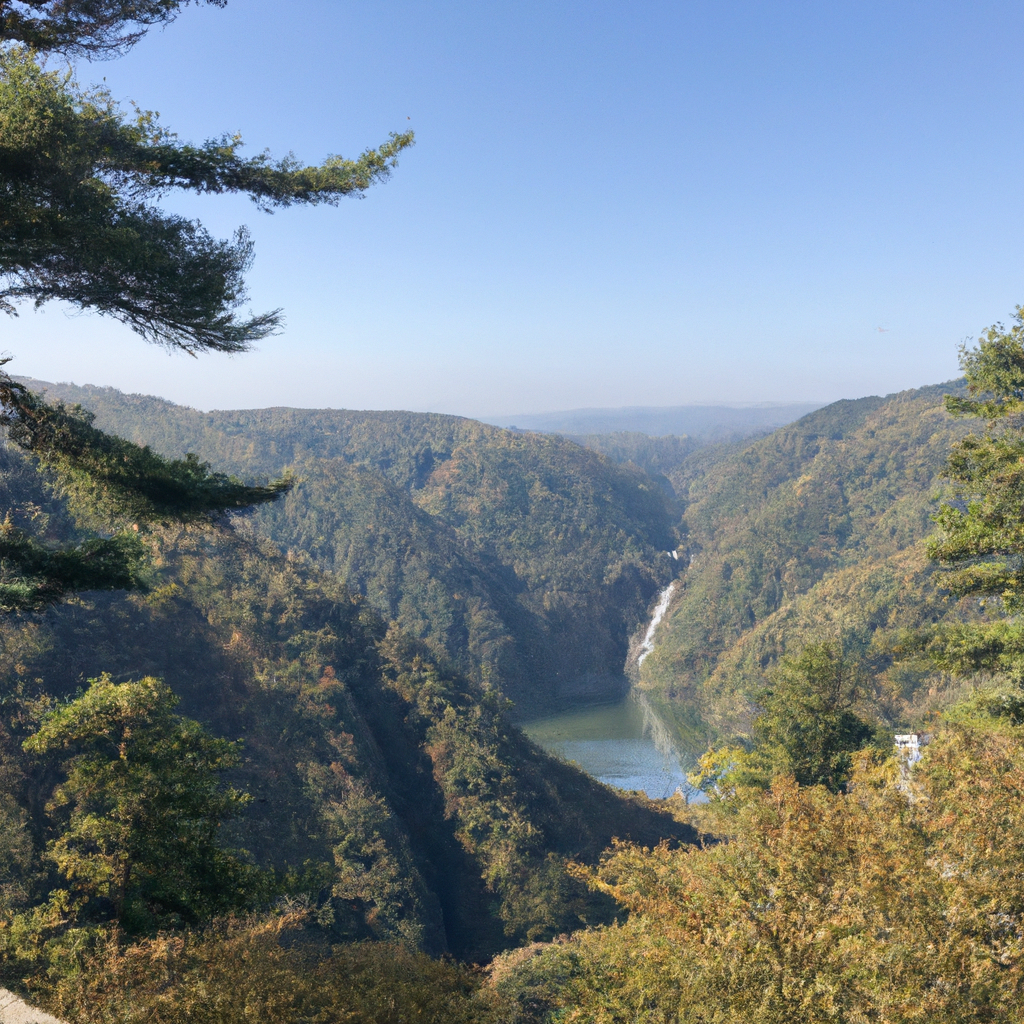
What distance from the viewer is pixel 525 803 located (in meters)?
36.9

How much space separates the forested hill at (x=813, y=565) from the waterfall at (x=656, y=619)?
2.98m

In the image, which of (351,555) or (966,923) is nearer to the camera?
(966,923)

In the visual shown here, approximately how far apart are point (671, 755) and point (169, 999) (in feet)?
204

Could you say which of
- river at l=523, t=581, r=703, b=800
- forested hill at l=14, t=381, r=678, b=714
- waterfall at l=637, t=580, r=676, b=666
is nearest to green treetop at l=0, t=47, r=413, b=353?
river at l=523, t=581, r=703, b=800

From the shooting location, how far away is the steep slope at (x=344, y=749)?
27.3 metres

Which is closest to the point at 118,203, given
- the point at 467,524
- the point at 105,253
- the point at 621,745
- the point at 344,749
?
the point at 105,253

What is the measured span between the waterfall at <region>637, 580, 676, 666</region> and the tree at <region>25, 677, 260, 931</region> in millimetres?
88459

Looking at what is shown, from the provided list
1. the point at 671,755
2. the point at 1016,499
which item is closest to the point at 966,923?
the point at 1016,499

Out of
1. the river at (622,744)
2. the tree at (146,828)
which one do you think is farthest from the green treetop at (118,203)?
the river at (622,744)

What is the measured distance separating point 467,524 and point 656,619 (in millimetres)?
38282

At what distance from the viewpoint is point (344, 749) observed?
1367 inches

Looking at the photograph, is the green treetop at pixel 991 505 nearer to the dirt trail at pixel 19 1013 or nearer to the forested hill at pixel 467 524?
the dirt trail at pixel 19 1013

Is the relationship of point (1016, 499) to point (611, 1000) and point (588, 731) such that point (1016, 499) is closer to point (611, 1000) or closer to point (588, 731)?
point (611, 1000)

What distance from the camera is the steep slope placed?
1075 inches
